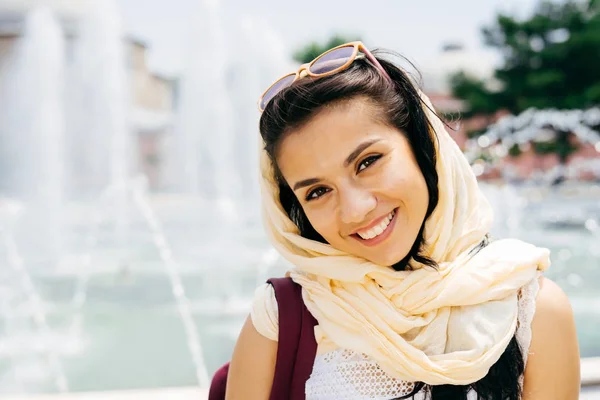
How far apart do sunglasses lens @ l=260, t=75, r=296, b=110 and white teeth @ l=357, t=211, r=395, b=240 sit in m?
0.29

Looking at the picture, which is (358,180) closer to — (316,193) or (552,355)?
(316,193)

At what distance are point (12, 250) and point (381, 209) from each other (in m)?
7.50

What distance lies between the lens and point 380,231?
1.10 m

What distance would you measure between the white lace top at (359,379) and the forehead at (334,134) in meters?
0.31

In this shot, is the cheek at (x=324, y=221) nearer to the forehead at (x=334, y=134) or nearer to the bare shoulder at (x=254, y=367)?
the forehead at (x=334, y=134)

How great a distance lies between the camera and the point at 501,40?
19.8 metres

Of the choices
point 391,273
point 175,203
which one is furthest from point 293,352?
point 175,203

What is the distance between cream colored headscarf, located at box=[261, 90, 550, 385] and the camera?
1064 millimetres

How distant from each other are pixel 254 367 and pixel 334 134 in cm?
42

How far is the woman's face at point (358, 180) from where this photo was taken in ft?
3.53

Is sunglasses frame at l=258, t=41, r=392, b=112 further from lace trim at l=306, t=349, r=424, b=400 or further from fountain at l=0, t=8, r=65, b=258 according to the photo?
fountain at l=0, t=8, r=65, b=258

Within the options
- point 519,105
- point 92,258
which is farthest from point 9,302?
point 519,105

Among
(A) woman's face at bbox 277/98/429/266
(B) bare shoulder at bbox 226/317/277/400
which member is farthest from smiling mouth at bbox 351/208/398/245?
(B) bare shoulder at bbox 226/317/277/400

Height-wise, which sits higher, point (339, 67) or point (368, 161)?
point (339, 67)
